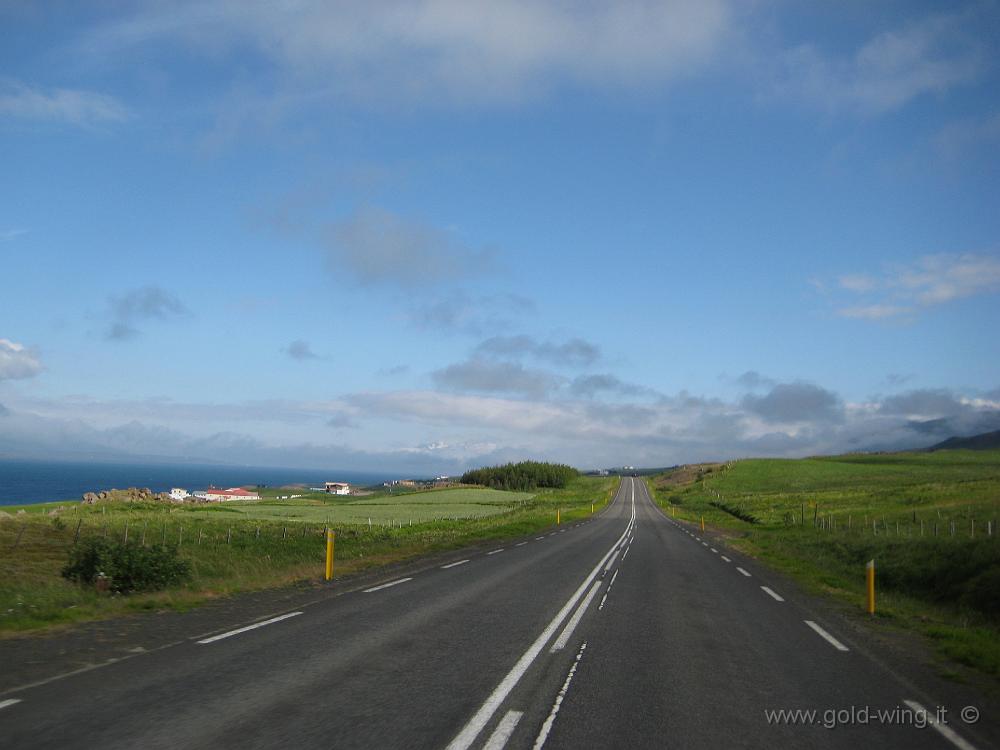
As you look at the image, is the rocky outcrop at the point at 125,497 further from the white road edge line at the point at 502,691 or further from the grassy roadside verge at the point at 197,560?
the white road edge line at the point at 502,691

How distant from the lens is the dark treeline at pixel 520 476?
17725cm

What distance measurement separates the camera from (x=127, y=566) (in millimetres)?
13445

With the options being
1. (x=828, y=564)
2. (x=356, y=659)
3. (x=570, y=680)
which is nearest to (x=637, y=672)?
(x=570, y=680)

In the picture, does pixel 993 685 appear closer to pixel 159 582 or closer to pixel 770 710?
pixel 770 710

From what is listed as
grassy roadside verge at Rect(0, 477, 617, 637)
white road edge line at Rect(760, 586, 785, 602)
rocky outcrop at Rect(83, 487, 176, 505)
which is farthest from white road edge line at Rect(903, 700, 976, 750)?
rocky outcrop at Rect(83, 487, 176, 505)

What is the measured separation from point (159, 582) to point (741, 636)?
1078 centimetres

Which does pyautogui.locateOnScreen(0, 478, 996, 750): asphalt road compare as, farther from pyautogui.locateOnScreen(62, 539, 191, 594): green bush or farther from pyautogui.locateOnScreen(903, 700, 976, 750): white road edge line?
pyautogui.locateOnScreen(62, 539, 191, 594): green bush

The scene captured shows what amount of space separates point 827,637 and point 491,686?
21.5 ft

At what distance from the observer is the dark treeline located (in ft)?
582

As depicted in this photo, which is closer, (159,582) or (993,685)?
(993,685)

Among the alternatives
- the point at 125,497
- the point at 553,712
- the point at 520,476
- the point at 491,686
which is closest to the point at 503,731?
the point at 553,712

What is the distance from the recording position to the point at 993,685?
8.38m

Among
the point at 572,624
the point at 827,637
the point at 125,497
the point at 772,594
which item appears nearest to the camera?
the point at 827,637

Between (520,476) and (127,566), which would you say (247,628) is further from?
(520,476)
